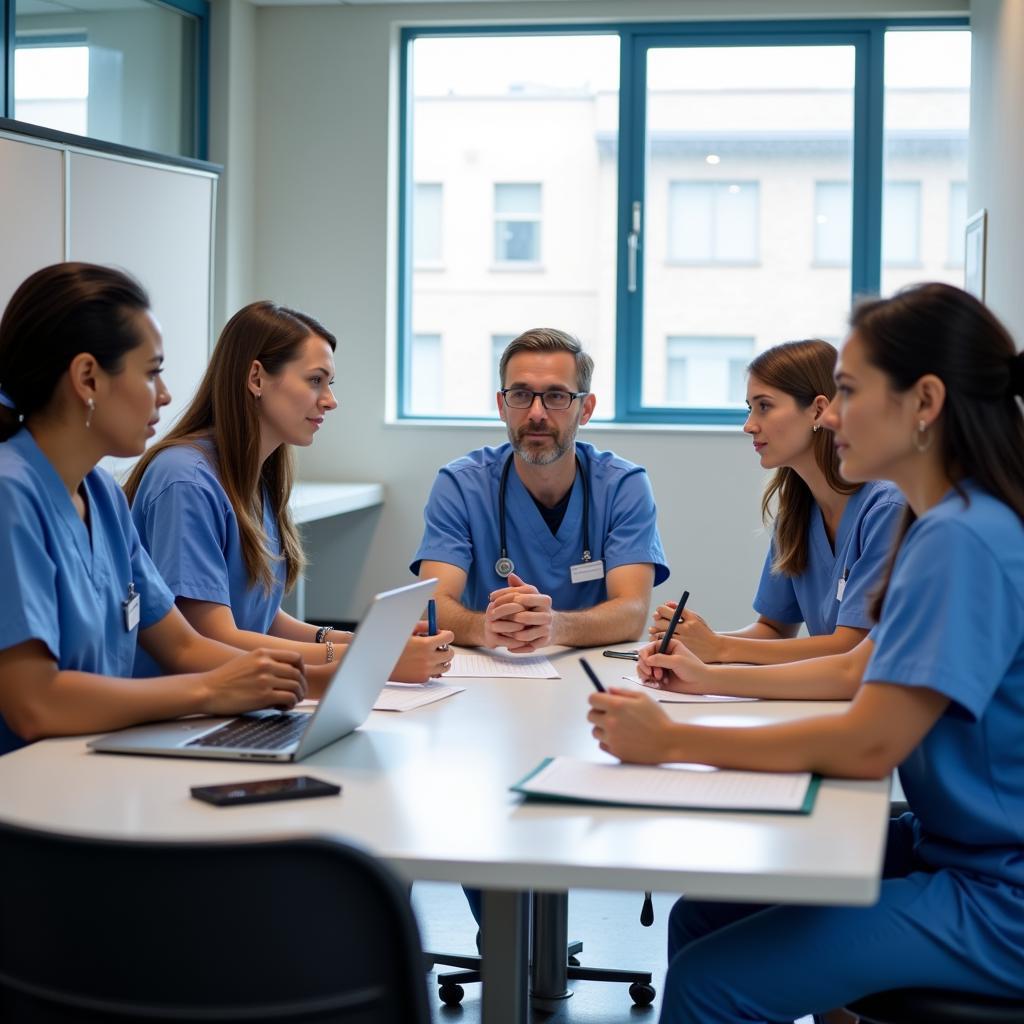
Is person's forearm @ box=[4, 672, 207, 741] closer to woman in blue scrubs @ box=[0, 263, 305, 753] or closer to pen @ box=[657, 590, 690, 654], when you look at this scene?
woman in blue scrubs @ box=[0, 263, 305, 753]

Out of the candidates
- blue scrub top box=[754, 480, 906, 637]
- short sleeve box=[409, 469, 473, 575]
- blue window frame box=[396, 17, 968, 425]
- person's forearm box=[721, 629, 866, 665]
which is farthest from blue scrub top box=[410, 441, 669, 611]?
blue window frame box=[396, 17, 968, 425]

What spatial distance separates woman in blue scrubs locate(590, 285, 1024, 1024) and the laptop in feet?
0.90

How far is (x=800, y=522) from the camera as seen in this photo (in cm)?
242

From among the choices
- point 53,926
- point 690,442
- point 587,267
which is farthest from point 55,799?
point 587,267

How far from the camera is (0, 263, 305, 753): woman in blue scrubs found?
155 centimetres

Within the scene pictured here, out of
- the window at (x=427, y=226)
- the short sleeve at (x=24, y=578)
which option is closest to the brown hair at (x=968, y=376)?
the short sleeve at (x=24, y=578)

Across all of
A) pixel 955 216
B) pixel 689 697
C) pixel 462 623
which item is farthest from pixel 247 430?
pixel 955 216

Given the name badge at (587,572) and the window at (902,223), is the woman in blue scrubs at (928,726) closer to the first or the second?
the name badge at (587,572)

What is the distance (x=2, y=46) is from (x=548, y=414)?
7.33 ft

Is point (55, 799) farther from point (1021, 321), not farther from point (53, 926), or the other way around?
point (1021, 321)

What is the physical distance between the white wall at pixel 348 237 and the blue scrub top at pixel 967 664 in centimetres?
336

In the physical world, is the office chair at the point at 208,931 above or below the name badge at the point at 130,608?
below

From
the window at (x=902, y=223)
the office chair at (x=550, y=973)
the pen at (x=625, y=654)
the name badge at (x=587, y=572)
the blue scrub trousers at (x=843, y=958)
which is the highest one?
the window at (x=902, y=223)

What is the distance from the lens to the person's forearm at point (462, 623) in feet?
7.87
